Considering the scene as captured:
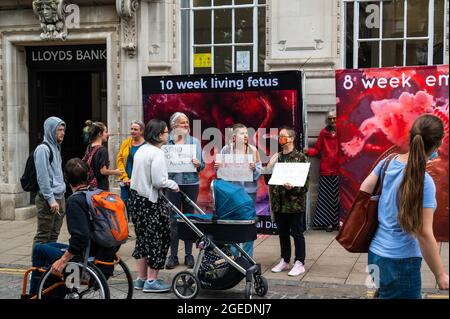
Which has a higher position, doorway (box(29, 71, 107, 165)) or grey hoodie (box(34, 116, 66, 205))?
doorway (box(29, 71, 107, 165))

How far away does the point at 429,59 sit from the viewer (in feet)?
32.5

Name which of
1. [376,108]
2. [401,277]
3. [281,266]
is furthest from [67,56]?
[401,277]

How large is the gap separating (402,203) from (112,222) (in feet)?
8.41

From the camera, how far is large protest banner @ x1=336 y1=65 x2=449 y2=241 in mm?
8133

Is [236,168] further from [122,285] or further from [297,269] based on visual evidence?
[122,285]

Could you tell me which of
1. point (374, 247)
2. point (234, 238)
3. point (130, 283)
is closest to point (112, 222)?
point (130, 283)

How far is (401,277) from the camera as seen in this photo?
145 inches

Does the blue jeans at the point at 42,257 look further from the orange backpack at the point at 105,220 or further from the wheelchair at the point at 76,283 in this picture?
the orange backpack at the point at 105,220

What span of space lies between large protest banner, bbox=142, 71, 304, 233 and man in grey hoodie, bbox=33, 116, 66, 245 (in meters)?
3.27

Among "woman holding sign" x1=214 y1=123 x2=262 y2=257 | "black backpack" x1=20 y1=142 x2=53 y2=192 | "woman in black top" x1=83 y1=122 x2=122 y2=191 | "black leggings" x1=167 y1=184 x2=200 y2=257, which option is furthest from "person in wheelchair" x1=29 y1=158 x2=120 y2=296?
"woman in black top" x1=83 y1=122 x2=122 y2=191

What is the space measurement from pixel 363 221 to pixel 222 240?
244cm

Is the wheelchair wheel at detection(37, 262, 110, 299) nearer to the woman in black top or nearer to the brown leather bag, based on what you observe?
the brown leather bag

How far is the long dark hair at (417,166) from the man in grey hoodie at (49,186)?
4.17 meters

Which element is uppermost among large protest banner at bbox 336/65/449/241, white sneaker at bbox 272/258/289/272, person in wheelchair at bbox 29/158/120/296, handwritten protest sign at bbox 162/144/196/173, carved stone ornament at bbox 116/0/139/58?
carved stone ornament at bbox 116/0/139/58
